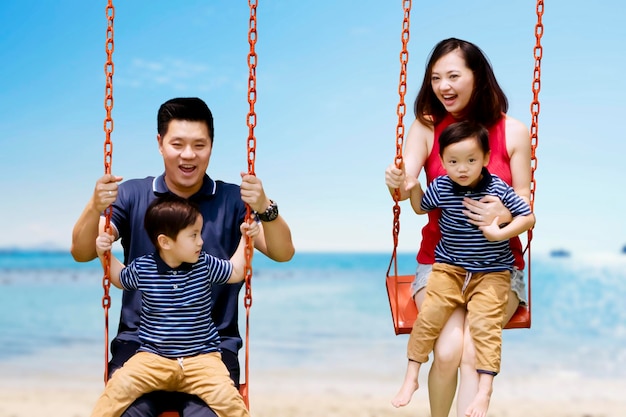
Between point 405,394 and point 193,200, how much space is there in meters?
1.40

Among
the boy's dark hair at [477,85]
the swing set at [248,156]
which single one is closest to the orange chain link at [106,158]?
the swing set at [248,156]

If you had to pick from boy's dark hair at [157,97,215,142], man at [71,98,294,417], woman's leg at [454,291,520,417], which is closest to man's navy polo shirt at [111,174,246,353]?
man at [71,98,294,417]

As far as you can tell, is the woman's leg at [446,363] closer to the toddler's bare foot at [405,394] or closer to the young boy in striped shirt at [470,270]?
the young boy in striped shirt at [470,270]

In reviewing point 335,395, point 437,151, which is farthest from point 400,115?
point 335,395

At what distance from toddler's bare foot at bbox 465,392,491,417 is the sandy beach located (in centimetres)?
539

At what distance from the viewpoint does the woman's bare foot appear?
399cm

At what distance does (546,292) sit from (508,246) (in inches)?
920

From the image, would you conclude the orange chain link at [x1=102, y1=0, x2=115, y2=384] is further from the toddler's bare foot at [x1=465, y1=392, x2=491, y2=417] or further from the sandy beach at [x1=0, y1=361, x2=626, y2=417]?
the sandy beach at [x1=0, y1=361, x2=626, y2=417]

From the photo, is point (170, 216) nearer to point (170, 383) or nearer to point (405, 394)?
point (170, 383)

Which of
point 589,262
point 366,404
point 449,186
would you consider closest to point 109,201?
point 449,186

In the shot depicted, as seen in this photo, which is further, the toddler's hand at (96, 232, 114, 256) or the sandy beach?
the sandy beach

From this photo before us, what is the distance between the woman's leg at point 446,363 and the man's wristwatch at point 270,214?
100 centimetres

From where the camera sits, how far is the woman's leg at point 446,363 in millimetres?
4039

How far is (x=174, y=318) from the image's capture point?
12.3 ft
